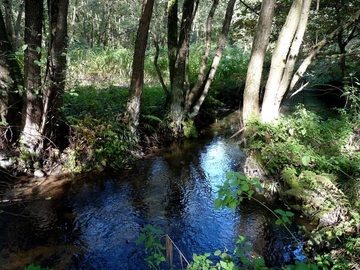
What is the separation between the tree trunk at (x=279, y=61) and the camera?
19.2 feet

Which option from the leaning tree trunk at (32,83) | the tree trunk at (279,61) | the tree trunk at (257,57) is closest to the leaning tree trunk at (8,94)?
the leaning tree trunk at (32,83)

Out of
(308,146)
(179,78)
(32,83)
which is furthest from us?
(179,78)

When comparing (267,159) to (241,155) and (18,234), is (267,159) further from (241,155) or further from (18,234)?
(18,234)

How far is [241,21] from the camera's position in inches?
548

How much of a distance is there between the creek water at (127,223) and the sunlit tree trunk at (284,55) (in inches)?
83.2

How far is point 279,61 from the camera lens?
608 centimetres

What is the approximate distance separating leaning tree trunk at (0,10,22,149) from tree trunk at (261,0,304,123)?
17.0 feet

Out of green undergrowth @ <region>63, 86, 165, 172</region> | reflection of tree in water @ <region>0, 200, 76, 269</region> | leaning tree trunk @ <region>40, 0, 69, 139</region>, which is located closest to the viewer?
reflection of tree in water @ <region>0, 200, 76, 269</region>

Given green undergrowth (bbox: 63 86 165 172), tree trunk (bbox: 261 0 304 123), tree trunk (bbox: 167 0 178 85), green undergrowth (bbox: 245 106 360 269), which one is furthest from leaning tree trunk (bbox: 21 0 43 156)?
tree trunk (bbox: 167 0 178 85)

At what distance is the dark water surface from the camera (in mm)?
4164

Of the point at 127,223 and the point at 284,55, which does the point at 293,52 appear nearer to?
the point at 284,55

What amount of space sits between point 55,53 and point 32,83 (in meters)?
0.80

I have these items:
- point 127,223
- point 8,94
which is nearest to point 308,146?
point 127,223

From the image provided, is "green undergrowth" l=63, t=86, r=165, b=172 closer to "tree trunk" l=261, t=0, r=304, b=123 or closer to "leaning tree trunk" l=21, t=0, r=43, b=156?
"leaning tree trunk" l=21, t=0, r=43, b=156
